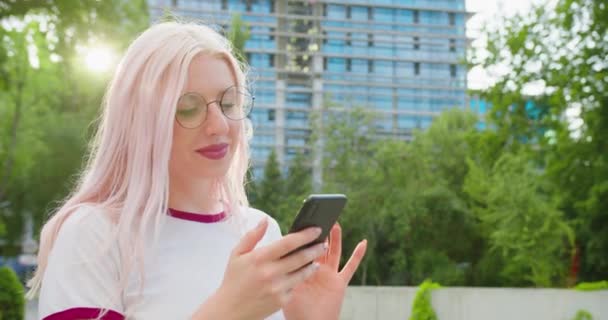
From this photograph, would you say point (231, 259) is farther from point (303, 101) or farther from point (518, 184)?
point (303, 101)

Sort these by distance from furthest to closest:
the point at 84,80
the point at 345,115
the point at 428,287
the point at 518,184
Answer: the point at 345,115, the point at 84,80, the point at 518,184, the point at 428,287

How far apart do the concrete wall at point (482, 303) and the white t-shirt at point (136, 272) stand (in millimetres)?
7952

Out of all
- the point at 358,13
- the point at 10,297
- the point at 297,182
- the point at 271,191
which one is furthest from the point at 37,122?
the point at 358,13

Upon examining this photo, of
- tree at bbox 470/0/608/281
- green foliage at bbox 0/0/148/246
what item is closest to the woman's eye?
green foliage at bbox 0/0/148/246

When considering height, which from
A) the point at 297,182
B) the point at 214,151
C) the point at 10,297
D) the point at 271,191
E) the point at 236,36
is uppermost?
the point at 236,36

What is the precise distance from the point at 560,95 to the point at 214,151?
1391cm

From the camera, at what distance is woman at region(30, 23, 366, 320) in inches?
48.0

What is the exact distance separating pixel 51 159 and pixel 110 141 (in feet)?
83.2

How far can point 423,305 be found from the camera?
30.2ft

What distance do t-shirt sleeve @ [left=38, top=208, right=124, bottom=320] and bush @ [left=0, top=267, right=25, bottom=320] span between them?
28.5 feet

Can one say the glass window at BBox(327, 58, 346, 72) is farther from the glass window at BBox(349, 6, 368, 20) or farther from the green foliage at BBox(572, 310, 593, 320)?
the green foliage at BBox(572, 310, 593, 320)

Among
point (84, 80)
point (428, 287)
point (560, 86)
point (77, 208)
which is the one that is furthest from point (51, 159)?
point (77, 208)

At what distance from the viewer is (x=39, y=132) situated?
24.0 meters

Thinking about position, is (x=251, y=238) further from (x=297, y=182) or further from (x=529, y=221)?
(x=297, y=182)
